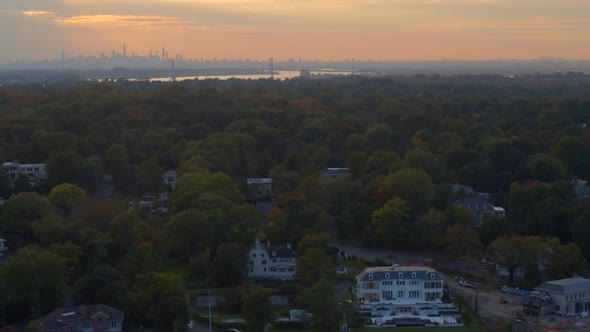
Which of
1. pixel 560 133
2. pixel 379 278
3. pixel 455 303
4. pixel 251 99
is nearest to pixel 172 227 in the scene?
pixel 379 278

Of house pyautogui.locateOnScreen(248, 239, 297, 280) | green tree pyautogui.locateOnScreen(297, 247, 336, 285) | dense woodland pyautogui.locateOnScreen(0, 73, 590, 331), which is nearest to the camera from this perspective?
dense woodland pyautogui.locateOnScreen(0, 73, 590, 331)

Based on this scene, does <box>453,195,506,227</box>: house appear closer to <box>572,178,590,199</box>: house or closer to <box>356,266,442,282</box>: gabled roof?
<box>572,178,590,199</box>: house

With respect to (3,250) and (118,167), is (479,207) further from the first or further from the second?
(3,250)

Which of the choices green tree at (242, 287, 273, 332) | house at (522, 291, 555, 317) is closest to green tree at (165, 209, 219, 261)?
green tree at (242, 287, 273, 332)

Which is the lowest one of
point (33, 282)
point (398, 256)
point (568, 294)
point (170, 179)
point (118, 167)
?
point (398, 256)

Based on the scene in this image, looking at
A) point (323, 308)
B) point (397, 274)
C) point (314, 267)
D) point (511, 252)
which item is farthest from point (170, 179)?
point (323, 308)

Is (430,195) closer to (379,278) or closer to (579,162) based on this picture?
(379,278)

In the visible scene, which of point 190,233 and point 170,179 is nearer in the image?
point 190,233

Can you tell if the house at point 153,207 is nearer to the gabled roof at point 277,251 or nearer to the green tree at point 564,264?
the gabled roof at point 277,251
